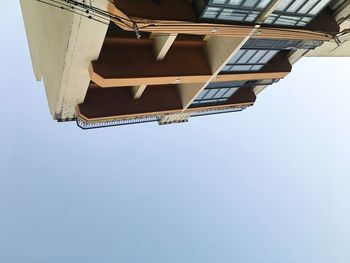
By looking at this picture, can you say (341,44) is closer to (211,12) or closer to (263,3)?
(263,3)

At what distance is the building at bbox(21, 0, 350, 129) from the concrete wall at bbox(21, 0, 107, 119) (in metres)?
0.05

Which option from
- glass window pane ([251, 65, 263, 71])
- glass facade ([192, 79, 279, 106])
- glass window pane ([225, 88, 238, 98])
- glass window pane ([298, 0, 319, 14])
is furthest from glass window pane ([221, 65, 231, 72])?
glass window pane ([298, 0, 319, 14])

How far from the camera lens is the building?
1734 centimetres

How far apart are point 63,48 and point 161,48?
4712 mm

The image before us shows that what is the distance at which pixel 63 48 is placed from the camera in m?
18.5

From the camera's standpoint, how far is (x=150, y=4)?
17172 mm

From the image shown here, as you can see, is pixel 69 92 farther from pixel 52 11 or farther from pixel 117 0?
pixel 117 0

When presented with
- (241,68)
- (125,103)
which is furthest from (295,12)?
(125,103)

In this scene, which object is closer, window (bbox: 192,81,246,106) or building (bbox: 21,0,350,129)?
building (bbox: 21,0,350,129)

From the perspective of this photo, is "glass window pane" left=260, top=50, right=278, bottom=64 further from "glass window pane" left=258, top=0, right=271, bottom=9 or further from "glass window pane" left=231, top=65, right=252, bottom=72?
"glass window pane" left=258, top=0, right=271, bottom=9

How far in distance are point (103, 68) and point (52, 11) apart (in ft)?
10.2

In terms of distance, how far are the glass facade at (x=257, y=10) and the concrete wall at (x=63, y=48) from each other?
4.14 meters

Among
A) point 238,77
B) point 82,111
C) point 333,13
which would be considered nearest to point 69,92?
point 82,111

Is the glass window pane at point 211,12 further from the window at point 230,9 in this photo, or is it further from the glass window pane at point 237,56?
the glass window pane at point 237,56
